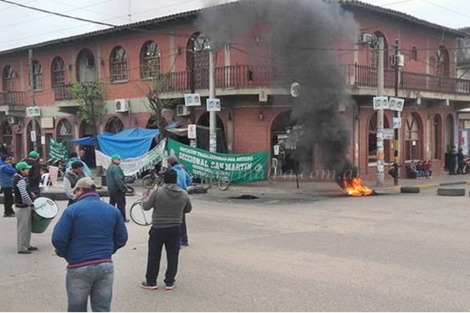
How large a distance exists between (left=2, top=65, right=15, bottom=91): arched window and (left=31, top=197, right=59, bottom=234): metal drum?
2789 centimetres

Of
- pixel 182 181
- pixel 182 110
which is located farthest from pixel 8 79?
pixel 182 181

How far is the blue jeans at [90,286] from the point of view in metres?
4.36

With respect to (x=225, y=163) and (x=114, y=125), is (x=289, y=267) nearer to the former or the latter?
(x=225, y=163)

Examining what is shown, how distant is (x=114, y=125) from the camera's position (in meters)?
28.1

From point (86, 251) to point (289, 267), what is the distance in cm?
376

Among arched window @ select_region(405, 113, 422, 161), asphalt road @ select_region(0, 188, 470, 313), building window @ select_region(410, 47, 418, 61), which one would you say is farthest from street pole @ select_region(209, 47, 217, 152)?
building window @ select_region(410, 47, 418, 61)

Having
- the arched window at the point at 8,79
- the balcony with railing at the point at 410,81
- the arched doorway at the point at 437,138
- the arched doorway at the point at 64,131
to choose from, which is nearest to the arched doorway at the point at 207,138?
the balcony with railing at the point at 410,81

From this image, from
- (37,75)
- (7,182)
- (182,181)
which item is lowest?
(7,182)

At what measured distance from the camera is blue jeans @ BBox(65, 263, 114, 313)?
14.3 feet

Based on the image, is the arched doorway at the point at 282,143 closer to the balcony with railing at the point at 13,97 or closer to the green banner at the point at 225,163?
the green banner at the point at 225,163

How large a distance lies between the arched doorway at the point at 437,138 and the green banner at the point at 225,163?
12430 millimetres

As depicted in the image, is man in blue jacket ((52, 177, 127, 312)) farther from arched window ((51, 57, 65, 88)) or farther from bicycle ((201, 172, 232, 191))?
arched window ((51, 57, 65, 88))

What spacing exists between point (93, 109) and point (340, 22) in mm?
13373

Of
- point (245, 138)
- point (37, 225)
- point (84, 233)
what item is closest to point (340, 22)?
point (245, 138)
